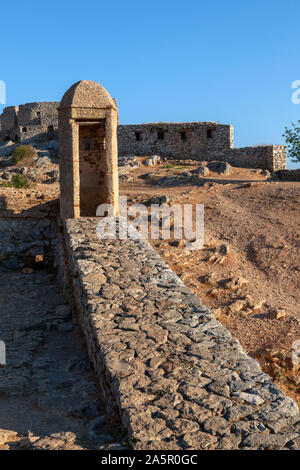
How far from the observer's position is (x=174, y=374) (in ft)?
11.4

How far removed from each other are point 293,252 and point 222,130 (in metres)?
17.0

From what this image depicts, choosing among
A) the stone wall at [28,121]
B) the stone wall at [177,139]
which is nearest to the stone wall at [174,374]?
the stone wall at [177,139]

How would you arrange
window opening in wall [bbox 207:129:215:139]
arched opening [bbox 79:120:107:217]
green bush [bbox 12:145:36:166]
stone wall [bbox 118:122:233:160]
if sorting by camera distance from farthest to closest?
window opening in wall [bbox 207:129:215:139] < stone wall [bbox 118:122:233:160] < green bush [bbox 12:145:36:166] < arched opening [bbox 79:120:107:217]

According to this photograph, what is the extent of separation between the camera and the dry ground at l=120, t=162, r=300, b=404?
6.26 m

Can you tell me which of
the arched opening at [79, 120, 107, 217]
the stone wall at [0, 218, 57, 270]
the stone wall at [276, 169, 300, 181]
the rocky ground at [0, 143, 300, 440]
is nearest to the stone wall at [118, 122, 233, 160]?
the stone wall at [276, 169, 300, 181]

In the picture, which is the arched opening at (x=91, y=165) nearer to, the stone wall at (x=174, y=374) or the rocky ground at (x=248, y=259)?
the rocky ground at (x=248, y=259)

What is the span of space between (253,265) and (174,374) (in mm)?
5859

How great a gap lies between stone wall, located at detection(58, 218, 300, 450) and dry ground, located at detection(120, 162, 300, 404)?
1.73 m

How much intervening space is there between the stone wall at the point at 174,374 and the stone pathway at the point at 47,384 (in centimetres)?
24

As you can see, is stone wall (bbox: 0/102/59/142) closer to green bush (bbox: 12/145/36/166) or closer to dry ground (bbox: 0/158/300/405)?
green bush (bbox: 12/145/36/166)

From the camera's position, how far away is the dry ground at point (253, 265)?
626cm

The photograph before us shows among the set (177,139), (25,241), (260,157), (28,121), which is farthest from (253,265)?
(28,121)
